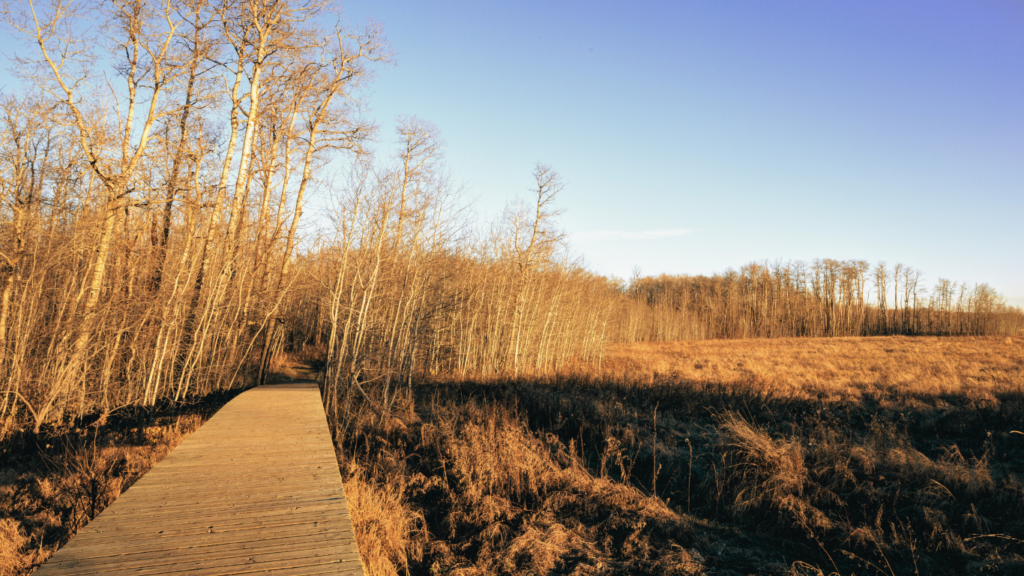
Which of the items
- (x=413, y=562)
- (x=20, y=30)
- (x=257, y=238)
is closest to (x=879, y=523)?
(x=413, y=562)

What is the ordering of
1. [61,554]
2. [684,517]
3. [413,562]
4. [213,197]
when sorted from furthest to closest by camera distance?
[213,197] → [684,517] → [413,562] → [61,554]

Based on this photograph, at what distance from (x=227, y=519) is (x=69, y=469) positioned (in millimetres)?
4383

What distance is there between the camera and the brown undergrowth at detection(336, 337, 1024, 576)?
183 inches

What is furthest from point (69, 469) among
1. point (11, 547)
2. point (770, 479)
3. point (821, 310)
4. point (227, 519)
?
point (821, 310)

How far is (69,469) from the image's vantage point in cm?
596

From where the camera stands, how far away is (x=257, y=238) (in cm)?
1203

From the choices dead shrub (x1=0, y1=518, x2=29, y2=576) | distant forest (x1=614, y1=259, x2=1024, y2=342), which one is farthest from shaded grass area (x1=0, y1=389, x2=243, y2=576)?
distant forest (x1=614, y1=259, x2=1024, y2=342)

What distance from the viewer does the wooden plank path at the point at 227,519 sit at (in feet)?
9.43

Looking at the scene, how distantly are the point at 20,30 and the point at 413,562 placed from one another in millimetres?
10773

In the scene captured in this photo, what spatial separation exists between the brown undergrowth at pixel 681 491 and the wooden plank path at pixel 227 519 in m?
0.85

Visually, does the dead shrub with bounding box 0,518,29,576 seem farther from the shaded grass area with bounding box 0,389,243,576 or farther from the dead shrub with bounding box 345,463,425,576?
the dead shrub with bounding box 345,463,425,576

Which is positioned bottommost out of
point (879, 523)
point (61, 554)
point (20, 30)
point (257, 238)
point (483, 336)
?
point (879, 523)

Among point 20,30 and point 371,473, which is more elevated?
point 20,30

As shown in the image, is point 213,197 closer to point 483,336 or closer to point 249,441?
point 249,441
